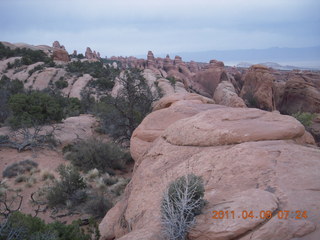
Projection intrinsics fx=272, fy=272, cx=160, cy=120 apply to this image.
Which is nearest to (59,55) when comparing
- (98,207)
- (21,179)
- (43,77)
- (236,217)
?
(43,77)

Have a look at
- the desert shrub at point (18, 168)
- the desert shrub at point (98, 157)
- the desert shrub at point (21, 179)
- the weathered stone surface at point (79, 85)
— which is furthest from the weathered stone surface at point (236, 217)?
the weathered stone surface at point (79, 85)

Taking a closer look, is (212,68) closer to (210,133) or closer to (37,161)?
(37,161)

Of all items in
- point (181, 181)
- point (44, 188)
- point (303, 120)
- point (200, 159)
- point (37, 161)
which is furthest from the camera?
point (303, 120)

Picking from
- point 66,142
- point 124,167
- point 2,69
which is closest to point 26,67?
point 2,69

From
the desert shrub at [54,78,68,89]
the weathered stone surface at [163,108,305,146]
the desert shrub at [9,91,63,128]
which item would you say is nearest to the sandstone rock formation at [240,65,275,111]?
the desert shrub at [9,91,63,128]

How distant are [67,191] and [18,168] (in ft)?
11.4

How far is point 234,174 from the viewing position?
13.4 ft

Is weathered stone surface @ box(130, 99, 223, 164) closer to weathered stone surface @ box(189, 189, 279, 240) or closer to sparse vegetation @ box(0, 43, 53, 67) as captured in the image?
weathered stone surface @ box(189, 189, 279, 240)

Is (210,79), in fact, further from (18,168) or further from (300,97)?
(18,168)

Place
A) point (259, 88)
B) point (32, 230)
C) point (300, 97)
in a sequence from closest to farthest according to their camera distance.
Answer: point (32, 230)
point (300, 97)
point (259, 88)

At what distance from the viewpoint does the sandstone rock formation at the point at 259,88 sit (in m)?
26.5

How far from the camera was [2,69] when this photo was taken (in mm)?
39344

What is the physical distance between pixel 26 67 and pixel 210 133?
3988 centimetres

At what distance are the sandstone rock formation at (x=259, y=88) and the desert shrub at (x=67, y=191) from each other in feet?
72.4
